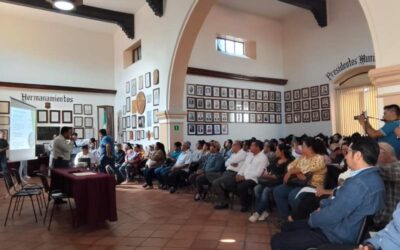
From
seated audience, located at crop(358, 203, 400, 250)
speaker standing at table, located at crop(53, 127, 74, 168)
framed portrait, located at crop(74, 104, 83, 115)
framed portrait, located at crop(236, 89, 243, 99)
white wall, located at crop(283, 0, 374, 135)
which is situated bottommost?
seated audience, located at crop(358, 203, 400, 250)

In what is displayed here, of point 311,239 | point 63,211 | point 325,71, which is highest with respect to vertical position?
point 325,71

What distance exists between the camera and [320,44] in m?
10.0

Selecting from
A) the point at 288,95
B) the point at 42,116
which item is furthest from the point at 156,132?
the point at 288,95

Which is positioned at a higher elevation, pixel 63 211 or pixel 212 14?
pixel 212 14

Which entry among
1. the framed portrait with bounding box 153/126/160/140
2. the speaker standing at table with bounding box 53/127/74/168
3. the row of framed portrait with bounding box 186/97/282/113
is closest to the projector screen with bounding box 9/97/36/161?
the speaker standing at table with bounding box 53/127/74/168

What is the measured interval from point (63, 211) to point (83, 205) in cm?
144

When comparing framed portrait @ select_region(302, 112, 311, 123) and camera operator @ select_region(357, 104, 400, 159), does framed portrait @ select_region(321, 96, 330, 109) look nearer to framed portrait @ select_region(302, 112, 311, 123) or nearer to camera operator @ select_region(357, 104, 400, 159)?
framed portrait @ select_region(302, 112, 311, 123)

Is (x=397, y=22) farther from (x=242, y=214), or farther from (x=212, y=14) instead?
(x=212, y=14)

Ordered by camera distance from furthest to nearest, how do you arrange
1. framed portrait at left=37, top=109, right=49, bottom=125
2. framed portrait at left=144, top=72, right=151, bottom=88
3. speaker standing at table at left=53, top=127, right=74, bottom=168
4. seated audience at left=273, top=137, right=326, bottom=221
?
framed portrait at left=37, top=109, right=49, bottom=125 < framed portrait at left=144, top=72, right=151, bottom=88 < speaker standing at table at left=53, top=127, right=74, bottom=168 < seated audience at left=273, top=137, right=326, bottom=221

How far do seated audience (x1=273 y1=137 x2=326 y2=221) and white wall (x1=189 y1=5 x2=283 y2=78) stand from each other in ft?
20.0

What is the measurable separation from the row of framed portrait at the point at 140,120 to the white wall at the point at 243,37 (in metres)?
1.79

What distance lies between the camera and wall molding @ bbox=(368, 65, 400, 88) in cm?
347

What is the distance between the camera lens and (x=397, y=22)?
3.56m

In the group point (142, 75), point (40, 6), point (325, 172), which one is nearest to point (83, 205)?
point (325, 172)
